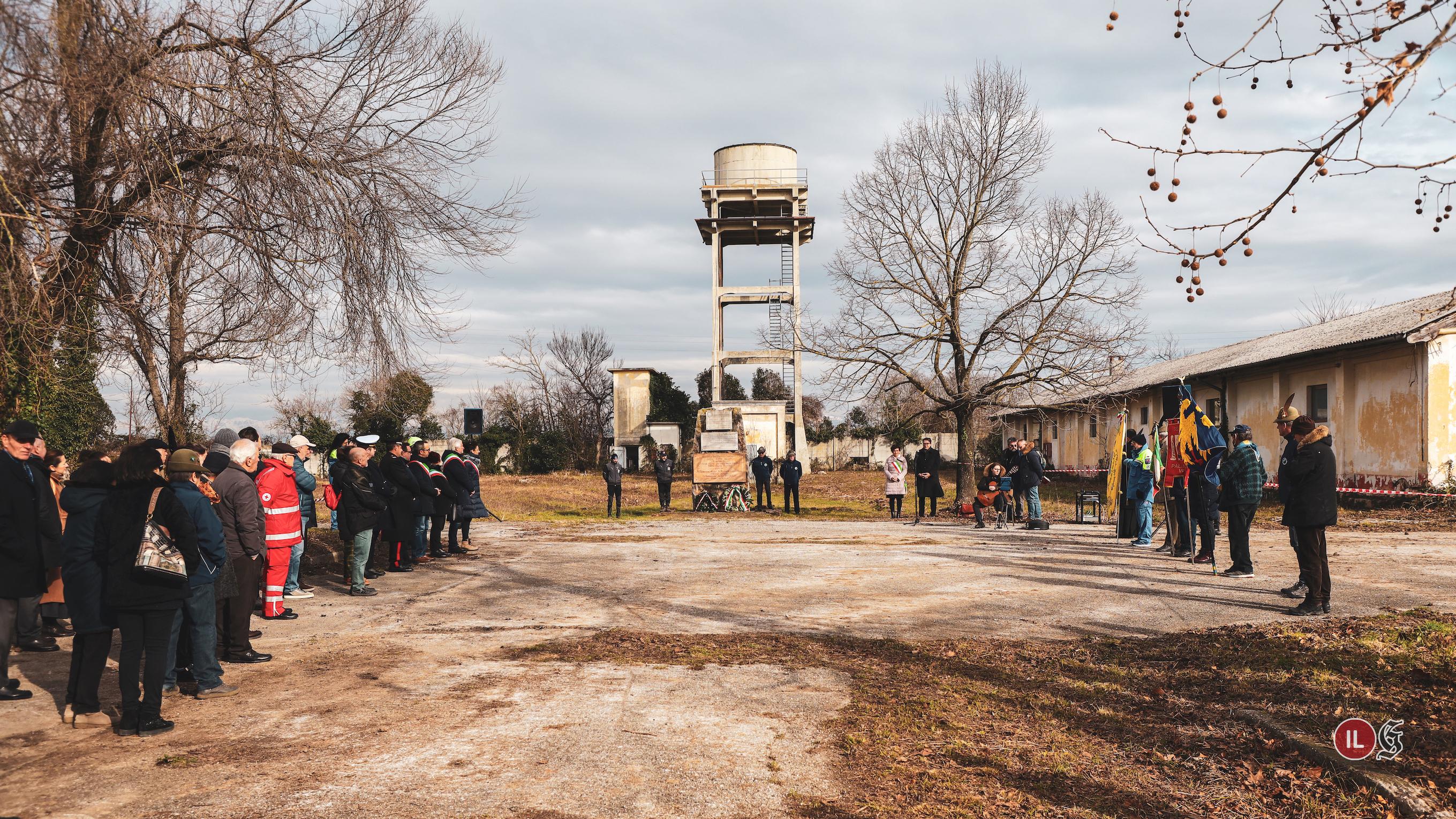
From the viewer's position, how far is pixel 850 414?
185 ft

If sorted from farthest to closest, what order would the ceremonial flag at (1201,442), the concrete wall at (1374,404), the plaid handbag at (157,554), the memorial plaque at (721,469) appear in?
the memorial plaque at (721,469)
the concrete wall at (1374,404)
the ceremonial flag at (1201,442)
the plaid handbag at (157,554)

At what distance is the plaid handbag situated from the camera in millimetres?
5629

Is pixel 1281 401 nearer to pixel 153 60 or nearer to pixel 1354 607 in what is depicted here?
pixel 1354 607

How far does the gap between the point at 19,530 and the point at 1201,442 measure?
12.9 meters

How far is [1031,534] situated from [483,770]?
48.8ft

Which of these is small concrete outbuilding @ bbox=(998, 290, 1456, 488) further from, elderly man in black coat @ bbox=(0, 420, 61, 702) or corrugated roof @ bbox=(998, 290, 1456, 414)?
elderly man in black coat @ bbox=(0, 420, 61, 702)

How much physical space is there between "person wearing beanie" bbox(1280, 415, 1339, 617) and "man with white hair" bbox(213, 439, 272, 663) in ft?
31.6

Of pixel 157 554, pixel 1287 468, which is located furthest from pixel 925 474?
pixel 157 554

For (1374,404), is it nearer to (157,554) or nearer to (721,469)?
(721,469)

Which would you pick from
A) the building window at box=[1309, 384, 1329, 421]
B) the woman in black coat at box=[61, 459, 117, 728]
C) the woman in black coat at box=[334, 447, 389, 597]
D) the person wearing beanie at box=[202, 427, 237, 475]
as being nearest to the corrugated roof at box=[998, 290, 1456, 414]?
the building window at box=[1309, 384, 1329, 421]

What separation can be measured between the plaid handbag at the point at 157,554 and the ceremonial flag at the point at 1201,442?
11.7 m

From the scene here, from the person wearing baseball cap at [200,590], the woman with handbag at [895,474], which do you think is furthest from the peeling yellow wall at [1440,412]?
the person wearing baseball cap at [200,590]

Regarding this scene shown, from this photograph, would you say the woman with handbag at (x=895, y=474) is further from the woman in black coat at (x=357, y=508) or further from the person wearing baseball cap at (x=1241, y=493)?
the woman in black coat at (x=357, y=508)

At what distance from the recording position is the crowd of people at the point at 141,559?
225 inches
